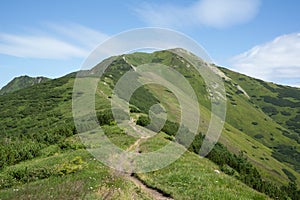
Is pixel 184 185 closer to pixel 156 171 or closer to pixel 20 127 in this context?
pixel 156 171

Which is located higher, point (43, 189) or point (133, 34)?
point (133, 34)

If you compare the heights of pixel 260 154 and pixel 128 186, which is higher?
pixel 128 186

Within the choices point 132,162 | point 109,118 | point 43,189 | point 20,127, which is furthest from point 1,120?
point 43,189

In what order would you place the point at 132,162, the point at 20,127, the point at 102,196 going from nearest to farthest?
1. the point at 102,196
2. the point at 132,162
3. the point at 20,127

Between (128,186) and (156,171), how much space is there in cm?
757

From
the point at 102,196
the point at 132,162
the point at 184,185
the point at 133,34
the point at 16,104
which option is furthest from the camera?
the point at 16,104

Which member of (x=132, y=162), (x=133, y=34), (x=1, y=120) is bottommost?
(x=1, y=120)

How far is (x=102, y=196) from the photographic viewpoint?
17.7 metres

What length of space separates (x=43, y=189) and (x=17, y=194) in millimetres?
1508

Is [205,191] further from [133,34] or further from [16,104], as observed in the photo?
[16,104]

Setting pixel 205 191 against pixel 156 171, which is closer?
pixel 205 191

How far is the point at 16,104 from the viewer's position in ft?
555

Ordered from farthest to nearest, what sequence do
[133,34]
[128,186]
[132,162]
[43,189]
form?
[132,162] < [133,34] < [128,186] < [43,189]

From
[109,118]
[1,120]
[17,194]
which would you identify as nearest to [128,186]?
[17,194]
